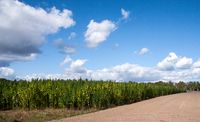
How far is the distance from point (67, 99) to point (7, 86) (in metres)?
6.20

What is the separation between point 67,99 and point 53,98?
1.31 m

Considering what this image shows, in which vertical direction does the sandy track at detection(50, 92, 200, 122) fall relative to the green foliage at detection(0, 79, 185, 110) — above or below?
below

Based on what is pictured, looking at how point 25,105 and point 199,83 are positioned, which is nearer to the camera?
point 25,105

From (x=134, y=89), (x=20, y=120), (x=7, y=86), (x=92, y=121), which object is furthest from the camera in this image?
(x=134, y=89)

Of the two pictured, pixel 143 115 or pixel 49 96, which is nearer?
pixel 143 115

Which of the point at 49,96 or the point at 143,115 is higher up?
the point at 49,96

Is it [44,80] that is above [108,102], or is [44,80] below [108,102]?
above

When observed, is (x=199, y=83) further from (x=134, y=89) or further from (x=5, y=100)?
(x=5, y=100)

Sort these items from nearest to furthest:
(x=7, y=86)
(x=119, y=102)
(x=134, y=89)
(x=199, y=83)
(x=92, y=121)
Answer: (x=92, y=121) → (x=7, y=86) → (x=119, y=102) → (x=134, y=89) → (x=199, y=83)

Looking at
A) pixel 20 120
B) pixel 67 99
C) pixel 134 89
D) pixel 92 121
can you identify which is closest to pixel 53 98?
pixel 67 99

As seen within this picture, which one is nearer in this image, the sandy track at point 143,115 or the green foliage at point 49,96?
the sandy track at point 143,115

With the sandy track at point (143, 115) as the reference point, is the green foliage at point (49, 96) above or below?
above

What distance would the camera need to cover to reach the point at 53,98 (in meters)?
31.5

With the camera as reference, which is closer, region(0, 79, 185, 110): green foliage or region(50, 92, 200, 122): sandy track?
region(50, 92, 200, 122): sandy track
